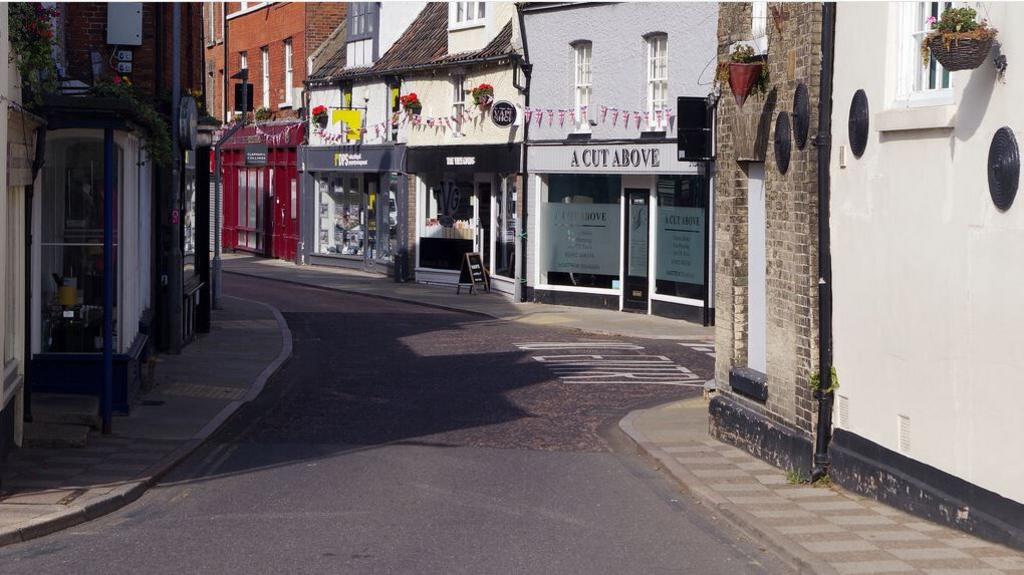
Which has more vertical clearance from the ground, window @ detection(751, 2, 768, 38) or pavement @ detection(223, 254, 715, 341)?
window @ detection(751, 2, 768, 38)

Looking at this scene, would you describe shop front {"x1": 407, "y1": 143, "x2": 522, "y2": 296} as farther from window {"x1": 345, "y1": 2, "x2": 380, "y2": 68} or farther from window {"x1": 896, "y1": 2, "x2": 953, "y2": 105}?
window {"x1": 896, "y1": 2, "x2": 953, "y2": 105}

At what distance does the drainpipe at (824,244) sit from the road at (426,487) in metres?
1.26

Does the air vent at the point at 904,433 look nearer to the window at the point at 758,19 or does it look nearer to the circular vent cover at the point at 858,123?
the circular vent cover at the point at 858,123

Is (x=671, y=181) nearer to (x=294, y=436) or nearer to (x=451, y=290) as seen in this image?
(x=451, y=290)

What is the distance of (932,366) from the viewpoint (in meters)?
8.98

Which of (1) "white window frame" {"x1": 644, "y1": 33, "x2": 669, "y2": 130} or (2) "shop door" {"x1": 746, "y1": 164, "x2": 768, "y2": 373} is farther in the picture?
(1) "white window frame" {"x1": 644, "y1": 33, "x2": 669, "y2": 130}

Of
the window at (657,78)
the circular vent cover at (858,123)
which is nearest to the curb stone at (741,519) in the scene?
the circular vent cover at (858,123)

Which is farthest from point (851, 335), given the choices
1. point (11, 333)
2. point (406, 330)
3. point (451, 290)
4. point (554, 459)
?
point (451, 290)

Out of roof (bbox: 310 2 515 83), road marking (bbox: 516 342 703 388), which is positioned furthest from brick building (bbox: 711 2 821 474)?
roof (bbox: 310 2 515 83)

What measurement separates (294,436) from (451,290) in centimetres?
1958

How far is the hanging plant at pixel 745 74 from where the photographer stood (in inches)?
472

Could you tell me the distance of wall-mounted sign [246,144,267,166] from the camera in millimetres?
45500

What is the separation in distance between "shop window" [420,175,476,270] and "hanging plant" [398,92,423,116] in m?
1.82

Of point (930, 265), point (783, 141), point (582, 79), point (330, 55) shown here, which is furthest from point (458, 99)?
point (930, 265)
